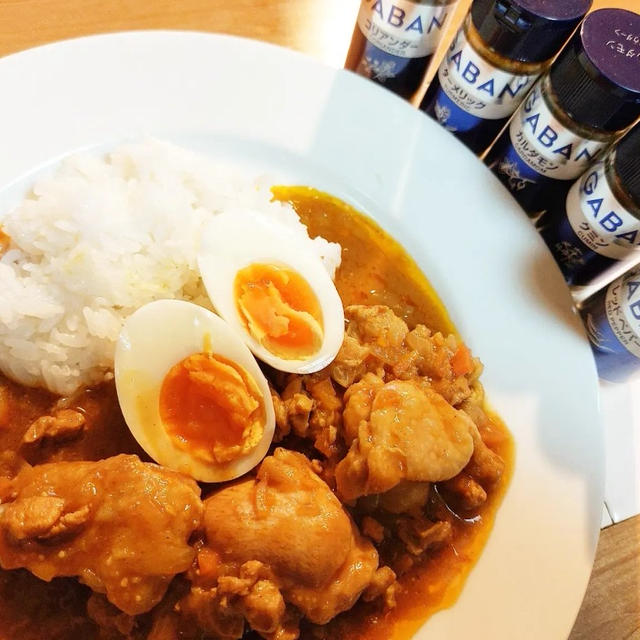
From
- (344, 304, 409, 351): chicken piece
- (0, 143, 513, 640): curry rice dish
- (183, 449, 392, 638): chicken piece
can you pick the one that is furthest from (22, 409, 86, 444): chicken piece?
(344, 304, 409, 351): chicken piece

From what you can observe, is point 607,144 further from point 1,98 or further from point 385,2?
point 1,98

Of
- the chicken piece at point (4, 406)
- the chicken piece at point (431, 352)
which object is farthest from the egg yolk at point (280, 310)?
the chicken piece at point (4, 406)

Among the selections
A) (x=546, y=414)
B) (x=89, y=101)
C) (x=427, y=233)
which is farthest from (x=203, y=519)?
(x=89, y=101)

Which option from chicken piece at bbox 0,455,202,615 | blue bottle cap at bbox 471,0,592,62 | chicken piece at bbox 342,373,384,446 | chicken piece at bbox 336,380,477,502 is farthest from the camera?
blue bottle cap at bbox 471,0,592,62

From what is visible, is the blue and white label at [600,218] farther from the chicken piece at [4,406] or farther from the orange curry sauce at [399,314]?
the chicken piece at [4,406]

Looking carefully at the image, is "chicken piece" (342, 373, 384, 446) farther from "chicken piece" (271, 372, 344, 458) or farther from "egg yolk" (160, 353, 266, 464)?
"egg yolk" (160, 353, 266, 464)
